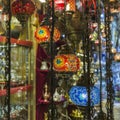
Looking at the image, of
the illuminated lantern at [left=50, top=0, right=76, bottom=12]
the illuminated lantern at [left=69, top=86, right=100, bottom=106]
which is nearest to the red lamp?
the illuminated lantern at [left=50, top=0, right=76, bottom=12]

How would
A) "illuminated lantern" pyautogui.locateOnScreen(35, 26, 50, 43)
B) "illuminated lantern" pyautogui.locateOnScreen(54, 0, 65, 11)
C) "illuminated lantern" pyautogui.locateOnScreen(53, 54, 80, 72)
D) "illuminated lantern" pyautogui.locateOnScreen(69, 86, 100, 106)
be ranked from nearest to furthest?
"illuminated lantern" pyautogui.locateOnScreen(69, 86, 100, 106), "illuminated lantern" pyautogui.locateOnScreen(54, 0, 65, 11), "illuminated lantern" pyautogui.locateOnScreen(35, 26, 50, 43), "illuminated lantern" pyautogui.locateOnScreen(53, 54, 80, 72)

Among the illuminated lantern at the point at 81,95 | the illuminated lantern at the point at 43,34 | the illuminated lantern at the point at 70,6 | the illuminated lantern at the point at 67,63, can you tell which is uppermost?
the illuminated lantern at the point at 70,6

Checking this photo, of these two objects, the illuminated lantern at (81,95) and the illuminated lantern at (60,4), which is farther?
the illuminated lantern at (60,4)

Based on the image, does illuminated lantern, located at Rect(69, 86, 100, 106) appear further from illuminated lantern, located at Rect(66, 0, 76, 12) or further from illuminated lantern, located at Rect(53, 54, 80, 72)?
illuminated lantern, located at Rect(66, 0, 76, 12)

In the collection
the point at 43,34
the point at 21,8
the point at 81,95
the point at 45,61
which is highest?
the point at 21,8

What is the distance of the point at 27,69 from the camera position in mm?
2490

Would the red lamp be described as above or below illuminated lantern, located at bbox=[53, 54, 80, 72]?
above

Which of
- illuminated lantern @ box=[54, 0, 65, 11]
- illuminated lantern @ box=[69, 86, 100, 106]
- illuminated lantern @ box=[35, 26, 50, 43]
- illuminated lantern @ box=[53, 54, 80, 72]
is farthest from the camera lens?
illuminated lantern @ box=[53, 54, 80, 72]

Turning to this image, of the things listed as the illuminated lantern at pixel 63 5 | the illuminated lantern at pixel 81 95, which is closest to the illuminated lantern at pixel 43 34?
the illuminated lantern at pixel 63 5

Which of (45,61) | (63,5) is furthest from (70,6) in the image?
(45,61)

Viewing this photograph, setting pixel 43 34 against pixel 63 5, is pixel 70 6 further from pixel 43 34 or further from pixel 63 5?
pixel 43 34

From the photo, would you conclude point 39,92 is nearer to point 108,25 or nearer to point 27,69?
point 27,69

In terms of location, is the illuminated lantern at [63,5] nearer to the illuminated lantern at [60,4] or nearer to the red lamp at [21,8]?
the illuminated lantern at [60,4]

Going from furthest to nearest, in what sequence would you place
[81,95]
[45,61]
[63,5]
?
[45,61] < [63,5] < [81,95]
